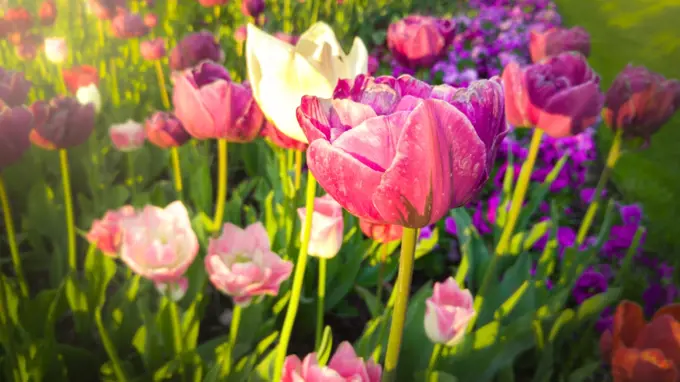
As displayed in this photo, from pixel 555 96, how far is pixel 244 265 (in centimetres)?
74

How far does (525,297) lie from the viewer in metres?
1.43

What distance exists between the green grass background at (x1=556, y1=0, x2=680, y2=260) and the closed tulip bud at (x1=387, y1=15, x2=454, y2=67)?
1.34 m

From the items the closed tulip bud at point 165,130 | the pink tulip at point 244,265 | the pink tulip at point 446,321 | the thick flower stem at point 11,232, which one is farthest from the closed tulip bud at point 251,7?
the pink tulip at point 446,321

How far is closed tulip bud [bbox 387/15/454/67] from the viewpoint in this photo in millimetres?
1819

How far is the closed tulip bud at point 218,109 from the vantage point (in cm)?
101

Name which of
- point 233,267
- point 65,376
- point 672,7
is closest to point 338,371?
point 233,267

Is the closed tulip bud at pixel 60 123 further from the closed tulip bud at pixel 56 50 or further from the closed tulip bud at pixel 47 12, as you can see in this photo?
the closed tulip bud at pixel 47 12

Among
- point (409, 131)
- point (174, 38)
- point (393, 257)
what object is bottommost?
point (393, 257)

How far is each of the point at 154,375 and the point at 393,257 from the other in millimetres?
811

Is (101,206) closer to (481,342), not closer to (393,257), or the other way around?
(393,257)

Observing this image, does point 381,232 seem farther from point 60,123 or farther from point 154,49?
point 154,49

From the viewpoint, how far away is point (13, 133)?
91 centimetres

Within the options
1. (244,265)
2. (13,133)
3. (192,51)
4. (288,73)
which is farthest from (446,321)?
(192,51)

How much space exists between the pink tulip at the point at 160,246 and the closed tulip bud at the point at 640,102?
3.44 feet
